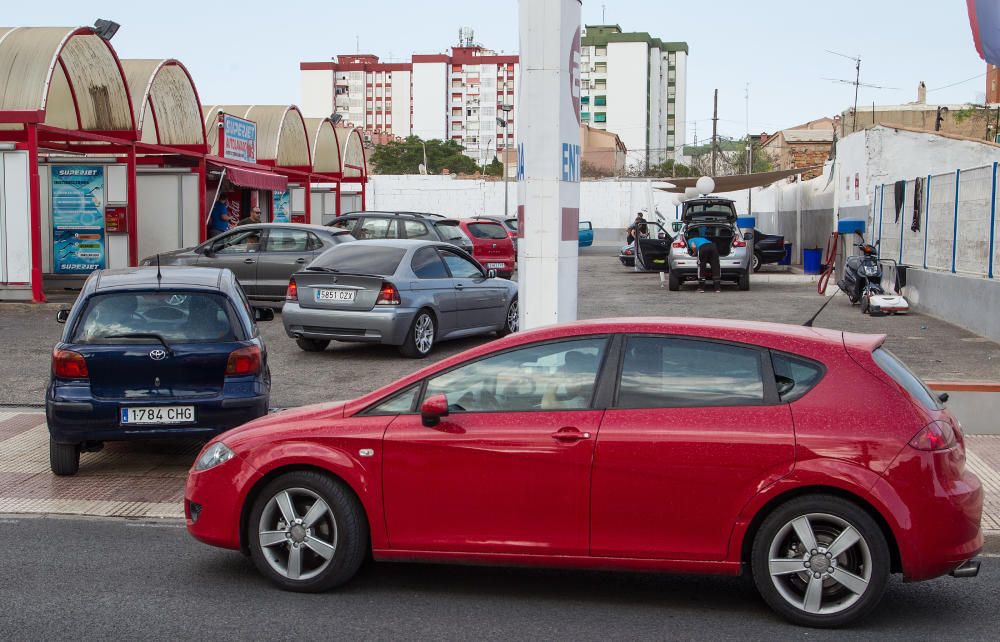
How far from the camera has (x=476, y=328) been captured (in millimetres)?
16141

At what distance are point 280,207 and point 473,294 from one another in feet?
79.5

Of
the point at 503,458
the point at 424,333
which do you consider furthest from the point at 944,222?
the point at 503,458

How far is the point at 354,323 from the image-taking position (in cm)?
1437

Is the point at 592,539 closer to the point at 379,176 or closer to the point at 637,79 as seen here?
the point at 379,176

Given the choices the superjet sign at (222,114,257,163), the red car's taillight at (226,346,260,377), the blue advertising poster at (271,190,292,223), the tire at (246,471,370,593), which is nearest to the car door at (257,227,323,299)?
the red car's taillight at (226,346,260,377)

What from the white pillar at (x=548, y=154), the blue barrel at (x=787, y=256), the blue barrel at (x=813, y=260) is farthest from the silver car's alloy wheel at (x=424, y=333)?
the blue barrel at (x=787, y=256)

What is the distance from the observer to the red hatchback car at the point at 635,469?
5113 mm

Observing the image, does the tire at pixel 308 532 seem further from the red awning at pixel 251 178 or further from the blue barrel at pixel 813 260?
the blue barrel at pixel 813 260

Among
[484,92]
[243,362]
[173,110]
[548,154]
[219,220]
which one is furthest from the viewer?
[484,92]

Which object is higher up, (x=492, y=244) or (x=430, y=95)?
(x=430, y=95)

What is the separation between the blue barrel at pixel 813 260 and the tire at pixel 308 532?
29.2 metres

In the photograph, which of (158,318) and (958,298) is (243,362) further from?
(958,298)

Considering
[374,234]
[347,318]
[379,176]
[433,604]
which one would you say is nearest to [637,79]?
[379,176]

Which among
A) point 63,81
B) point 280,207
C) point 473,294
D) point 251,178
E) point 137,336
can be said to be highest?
point 63,81
